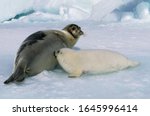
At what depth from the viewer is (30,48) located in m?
A: 3.49

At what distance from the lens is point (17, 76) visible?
318 centimetres

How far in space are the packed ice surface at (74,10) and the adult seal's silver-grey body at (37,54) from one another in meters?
4.70

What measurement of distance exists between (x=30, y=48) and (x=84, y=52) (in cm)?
47

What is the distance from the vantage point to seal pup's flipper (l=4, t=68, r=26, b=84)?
3.15 metres

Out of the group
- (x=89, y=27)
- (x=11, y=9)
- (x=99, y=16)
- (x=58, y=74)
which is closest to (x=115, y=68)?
(x=58, y=74)

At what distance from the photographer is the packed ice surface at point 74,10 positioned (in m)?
8.56

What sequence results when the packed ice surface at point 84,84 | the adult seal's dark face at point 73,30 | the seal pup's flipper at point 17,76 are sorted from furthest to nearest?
1. the adult seal's dark face at point 73,30
2. the seal pup's flipper at point 17,76
3. the packed ice surface at point 84,84

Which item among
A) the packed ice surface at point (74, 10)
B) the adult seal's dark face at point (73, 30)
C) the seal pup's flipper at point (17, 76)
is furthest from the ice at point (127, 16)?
the seal pup's flipper at point (17, 76)

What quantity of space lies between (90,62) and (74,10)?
21.3ft

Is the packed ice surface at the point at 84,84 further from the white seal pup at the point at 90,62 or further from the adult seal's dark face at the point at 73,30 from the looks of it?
the adult seal's dark face at the point at 73,30

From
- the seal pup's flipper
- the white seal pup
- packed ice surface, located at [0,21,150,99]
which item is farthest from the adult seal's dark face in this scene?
the seal pup's flipper

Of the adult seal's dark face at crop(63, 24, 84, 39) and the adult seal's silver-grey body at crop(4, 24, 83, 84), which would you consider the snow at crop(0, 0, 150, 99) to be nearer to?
the adult seal's silver-grey body at crop(4, 24, 83, 84)

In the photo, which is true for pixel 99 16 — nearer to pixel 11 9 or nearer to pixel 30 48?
pixel 11 9

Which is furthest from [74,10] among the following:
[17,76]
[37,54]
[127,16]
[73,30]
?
[17,76]
